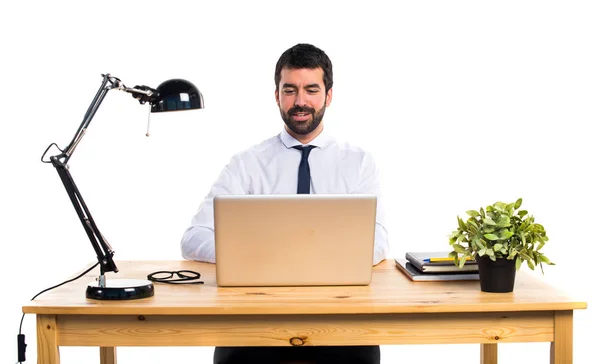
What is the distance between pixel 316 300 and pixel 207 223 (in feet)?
3.49

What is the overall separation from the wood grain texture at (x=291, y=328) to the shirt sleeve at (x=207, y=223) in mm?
654

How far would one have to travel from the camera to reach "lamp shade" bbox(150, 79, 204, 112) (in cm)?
250

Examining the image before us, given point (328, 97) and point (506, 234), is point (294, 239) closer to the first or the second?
point (506, 234)


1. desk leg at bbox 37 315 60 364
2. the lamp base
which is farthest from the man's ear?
desk leg at bbox 37 315 60 364

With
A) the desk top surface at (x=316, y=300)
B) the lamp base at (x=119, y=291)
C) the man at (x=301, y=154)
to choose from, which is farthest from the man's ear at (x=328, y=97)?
the lamp base at (x=119, y=291)

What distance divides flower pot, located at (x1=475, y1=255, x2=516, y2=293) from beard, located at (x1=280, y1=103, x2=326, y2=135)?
1339mm

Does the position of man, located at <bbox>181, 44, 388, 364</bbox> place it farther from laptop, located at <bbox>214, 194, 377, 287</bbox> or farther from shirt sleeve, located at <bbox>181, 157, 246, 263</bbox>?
laptop, located at <bbox>214, 194, 377, 287</bbox>

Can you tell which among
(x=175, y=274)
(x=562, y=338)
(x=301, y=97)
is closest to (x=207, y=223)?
(x=175, y=274)

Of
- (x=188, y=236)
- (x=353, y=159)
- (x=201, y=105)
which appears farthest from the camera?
(x=353, y=159)

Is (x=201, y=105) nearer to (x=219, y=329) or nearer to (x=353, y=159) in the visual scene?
(x=219, y=329)

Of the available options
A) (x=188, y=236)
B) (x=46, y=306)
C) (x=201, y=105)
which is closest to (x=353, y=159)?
(x=188, y=236)

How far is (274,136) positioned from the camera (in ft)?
12.2

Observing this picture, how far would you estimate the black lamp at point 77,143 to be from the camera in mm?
2291

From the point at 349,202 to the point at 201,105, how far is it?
616mm
